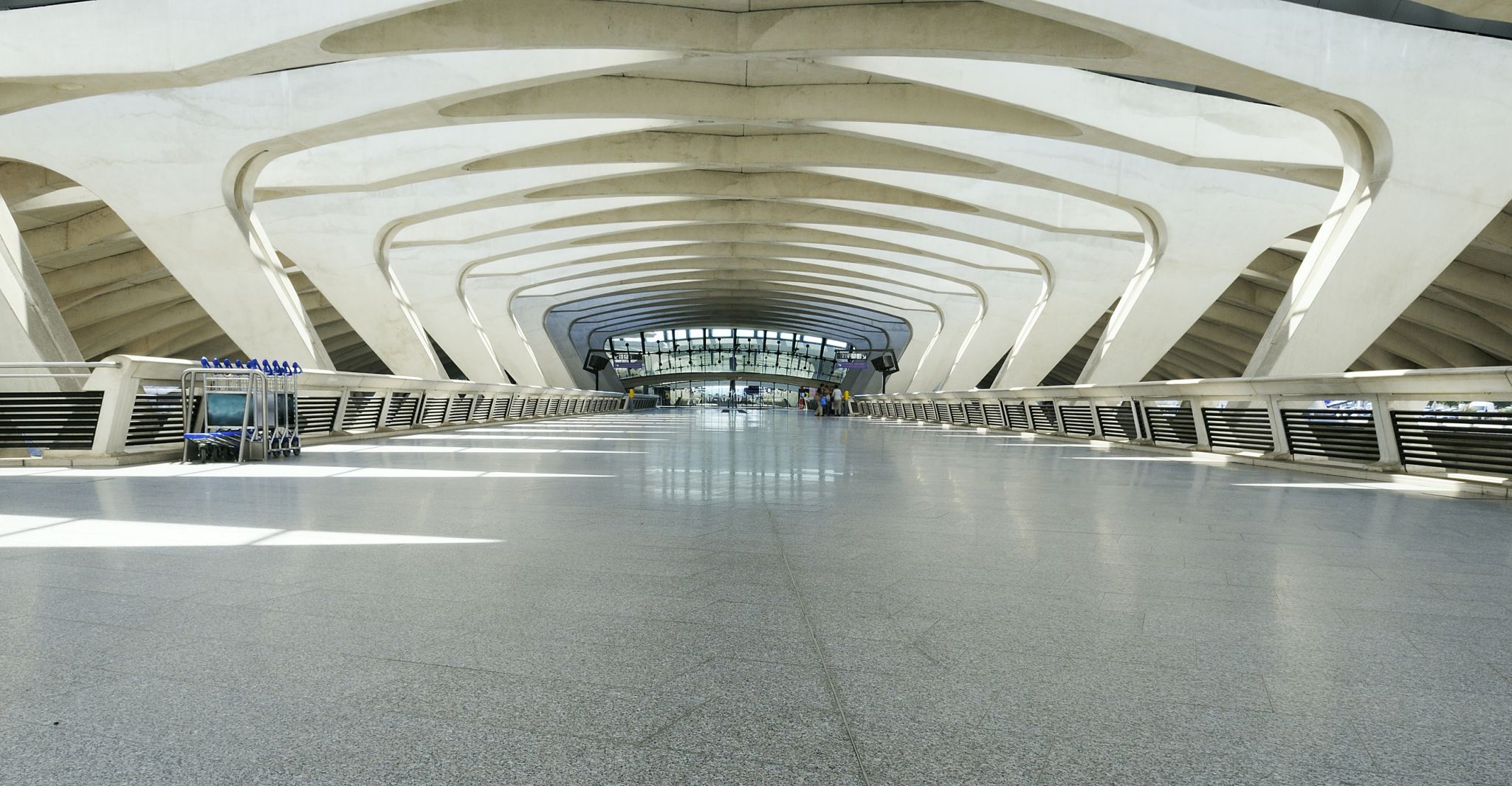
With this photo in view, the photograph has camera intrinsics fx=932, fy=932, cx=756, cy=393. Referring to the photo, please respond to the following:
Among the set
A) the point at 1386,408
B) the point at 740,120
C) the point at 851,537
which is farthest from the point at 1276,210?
the point at 851,537

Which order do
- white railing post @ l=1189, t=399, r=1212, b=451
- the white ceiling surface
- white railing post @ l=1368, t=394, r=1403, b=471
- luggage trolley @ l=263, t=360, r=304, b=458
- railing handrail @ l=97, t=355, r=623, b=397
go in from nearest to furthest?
white railing post @ l=1368, t=394, r=1403, b=471 → railing handrail @ l=97, t=355, r=623, b=397 → luggage trolley @ l=263, t=360, r=304, b=458 → the white ceiling surface → white railing post @ l=1189, t=399, r=1212, b=451

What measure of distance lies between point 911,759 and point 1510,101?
15.9 metres

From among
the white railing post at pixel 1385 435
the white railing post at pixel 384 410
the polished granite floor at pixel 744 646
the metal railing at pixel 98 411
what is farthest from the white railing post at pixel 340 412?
the white railing post at pixel 1385 435

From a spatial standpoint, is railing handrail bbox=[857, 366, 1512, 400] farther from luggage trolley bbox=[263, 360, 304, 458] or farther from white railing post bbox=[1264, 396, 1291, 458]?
luggage trolley bbox=[263, 360, 304, 458]

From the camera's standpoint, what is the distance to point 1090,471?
33.5ft

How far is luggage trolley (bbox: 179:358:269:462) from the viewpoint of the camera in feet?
32.5

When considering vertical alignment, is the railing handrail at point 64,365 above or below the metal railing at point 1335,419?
above

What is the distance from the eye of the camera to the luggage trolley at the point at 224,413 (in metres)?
9.91

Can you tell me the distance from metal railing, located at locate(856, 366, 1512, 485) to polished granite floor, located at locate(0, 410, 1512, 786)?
203 cm

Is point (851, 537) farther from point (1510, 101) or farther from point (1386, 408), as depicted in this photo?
point (1510, 101)

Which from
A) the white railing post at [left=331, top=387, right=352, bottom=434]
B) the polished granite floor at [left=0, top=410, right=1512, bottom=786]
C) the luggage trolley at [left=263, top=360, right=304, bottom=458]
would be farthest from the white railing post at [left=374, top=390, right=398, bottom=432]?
the polished granite floor at [left=0, top=410, right=1512, bottom=786]

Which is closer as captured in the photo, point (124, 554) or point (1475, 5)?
point (124, 554)

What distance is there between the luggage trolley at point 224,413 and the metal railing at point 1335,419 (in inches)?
444

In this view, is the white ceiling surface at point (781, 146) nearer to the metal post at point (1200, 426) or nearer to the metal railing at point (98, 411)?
the metal post at point (1200, 426)
